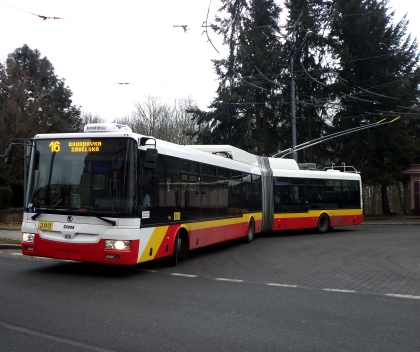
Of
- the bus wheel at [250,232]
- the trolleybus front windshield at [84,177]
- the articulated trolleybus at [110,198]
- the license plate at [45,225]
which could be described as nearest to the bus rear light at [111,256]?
the articulated trolleybus at [110,198]

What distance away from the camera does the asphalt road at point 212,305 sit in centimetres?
565

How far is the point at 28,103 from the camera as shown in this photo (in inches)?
1399

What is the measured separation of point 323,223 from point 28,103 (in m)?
23.0

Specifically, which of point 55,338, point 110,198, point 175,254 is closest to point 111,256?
point 110,198

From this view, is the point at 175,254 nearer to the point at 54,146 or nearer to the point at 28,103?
the point at 54,146

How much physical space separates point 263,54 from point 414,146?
12318 mm

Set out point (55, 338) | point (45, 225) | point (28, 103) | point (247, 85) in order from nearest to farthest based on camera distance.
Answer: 1. point (55, 338)
2. point (45, 225)
3. point (247, 85)
4. point (28, 103)

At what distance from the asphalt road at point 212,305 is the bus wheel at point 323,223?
10.1 metres

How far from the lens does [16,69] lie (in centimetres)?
3912

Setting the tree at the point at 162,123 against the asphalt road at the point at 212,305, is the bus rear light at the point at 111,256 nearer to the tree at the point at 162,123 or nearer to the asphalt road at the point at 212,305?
the asphalt road at the point at 212,305

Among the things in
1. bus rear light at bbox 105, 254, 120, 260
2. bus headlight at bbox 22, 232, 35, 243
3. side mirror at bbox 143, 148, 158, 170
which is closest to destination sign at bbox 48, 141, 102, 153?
side mirror at bbox 143, 148, 158, 170

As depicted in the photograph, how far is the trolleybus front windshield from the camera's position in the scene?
945 cm

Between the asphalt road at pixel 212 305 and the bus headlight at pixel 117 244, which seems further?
the bus headlight at pixel 117 244

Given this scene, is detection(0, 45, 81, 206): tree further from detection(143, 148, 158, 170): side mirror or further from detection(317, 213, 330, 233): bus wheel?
detection(143, 148, 158, 170): side mirror
